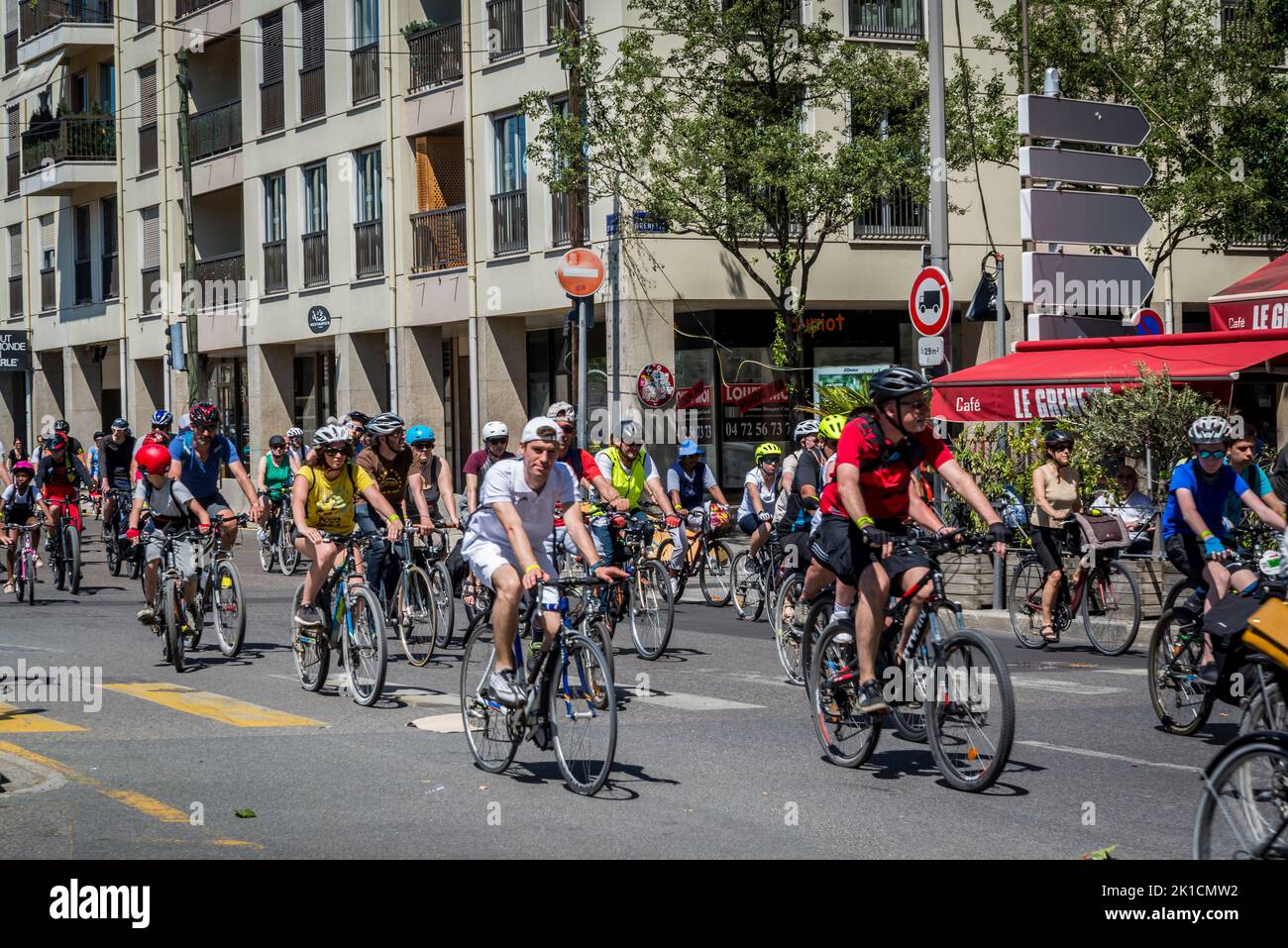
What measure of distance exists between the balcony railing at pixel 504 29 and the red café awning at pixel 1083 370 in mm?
13643

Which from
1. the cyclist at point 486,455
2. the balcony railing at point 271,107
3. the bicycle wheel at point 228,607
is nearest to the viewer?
the bicycle wheel at point 228,607

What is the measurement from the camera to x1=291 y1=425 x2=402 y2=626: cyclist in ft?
36.4

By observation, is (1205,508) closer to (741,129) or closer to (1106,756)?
(1106,756)

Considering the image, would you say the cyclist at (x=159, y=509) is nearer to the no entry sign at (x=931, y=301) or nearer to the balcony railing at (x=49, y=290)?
the no entry sign at (x=931, y=301)

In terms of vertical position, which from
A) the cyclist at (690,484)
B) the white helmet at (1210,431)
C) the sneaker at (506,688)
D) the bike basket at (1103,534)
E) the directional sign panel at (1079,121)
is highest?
the directional sign panel at (1079,121)

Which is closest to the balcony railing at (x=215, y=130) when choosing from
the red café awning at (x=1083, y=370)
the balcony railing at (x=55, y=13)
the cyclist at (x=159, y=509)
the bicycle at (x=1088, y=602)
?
the balcony railing at (x=55, y=13)

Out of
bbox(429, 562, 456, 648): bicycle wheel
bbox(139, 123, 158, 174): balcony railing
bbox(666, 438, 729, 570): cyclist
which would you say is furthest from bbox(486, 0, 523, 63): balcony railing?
bbox(429, 562, 456, 648): bicycle wheel

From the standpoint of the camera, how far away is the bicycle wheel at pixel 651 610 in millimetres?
13414

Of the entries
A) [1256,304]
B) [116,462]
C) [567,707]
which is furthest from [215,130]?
[567,707]

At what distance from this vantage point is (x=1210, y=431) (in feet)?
33.3

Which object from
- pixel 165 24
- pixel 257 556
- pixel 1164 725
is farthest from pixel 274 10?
pixel 1164 725

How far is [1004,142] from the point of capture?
1010 inches
